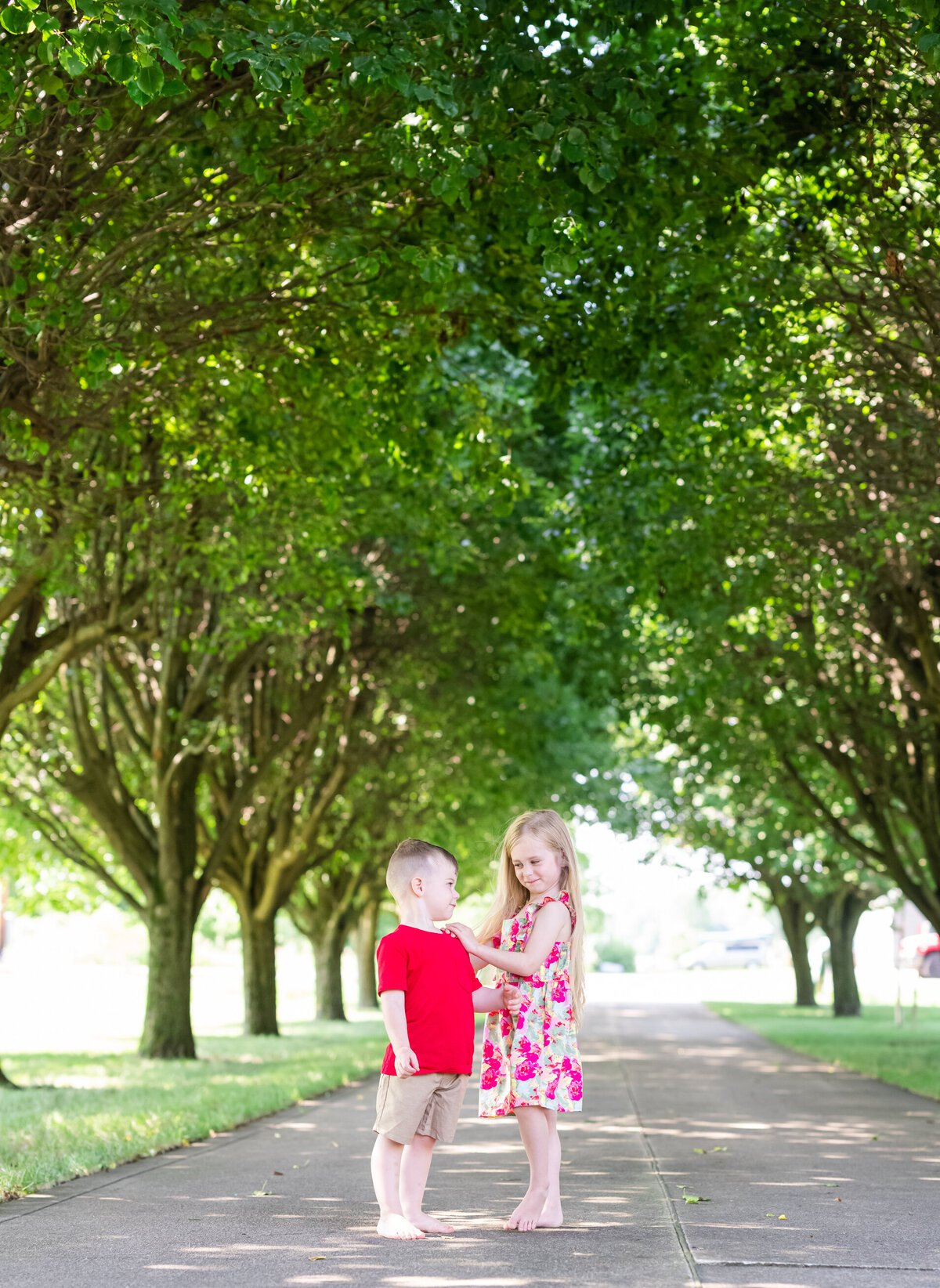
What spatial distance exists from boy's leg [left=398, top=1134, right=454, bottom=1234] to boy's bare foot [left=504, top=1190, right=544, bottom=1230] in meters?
0.31

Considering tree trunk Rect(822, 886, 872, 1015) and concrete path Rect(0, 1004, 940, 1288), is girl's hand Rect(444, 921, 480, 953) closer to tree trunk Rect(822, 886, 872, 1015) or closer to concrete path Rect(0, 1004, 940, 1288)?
concrete path Rect(0, 1004, 940, 1288)

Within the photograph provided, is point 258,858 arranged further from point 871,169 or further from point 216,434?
point 871,169

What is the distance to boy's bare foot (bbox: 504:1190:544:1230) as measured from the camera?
5.79 meters

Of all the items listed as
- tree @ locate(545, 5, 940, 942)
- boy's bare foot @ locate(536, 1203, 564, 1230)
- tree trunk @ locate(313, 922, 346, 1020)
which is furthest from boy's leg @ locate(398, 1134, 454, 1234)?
tree trunk @ locate(313, 922, 346, 1020)

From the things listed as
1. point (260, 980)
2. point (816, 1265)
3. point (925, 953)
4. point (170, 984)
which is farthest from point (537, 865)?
point (925, 953)

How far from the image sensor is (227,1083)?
42.7 ft

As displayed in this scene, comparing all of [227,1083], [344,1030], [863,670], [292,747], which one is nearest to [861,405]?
[863,670]

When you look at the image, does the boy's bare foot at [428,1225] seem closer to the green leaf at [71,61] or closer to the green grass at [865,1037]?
the green leaf at [71,61]

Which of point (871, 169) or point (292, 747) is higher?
point (871, 169)

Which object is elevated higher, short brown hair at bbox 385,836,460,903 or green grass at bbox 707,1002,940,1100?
short brown hair at bbox 385,836,460,903

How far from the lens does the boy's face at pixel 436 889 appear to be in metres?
5.64

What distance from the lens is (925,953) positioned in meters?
53.9

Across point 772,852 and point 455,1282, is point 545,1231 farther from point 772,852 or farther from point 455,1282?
point 772,852

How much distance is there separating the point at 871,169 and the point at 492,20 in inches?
108
